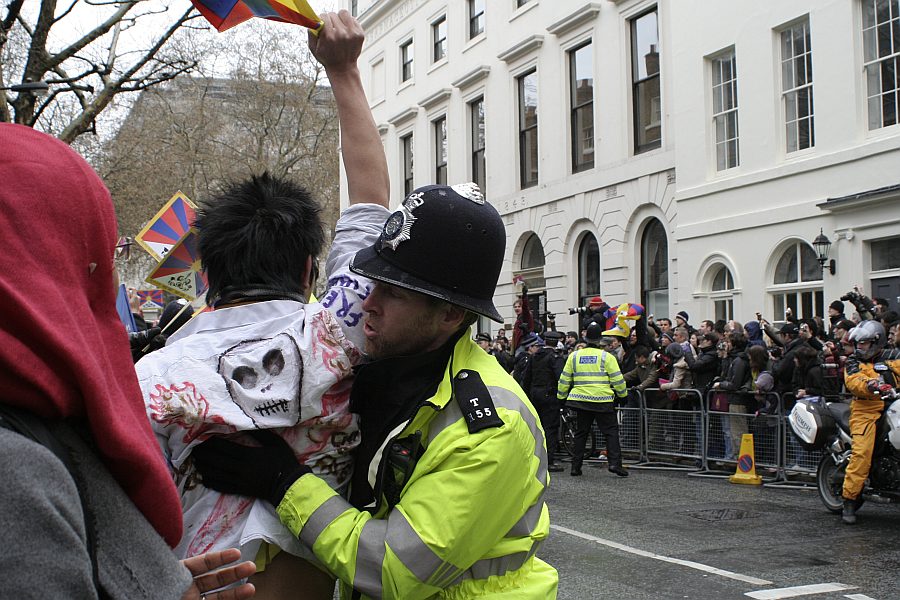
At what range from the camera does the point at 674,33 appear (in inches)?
718

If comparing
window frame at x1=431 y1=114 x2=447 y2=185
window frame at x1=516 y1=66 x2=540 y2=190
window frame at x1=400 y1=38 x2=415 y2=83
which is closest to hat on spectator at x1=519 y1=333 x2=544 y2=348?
window frame at x1=516 y1=66 x2=540 y2=190

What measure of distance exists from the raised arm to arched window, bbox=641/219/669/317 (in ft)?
56.7

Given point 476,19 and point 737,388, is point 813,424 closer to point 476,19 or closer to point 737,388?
point 737,388

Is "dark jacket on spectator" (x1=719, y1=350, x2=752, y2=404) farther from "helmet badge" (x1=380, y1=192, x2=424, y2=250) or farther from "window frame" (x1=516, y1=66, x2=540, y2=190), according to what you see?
"window frame" (x1=516, y1=66, x2=540, y2=190)

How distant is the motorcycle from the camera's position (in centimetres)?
826

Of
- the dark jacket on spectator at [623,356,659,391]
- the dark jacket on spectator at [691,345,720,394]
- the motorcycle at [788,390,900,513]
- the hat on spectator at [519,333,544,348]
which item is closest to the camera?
the motorcycle at [788,390,900,513]

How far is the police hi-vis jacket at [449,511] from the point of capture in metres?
1.73

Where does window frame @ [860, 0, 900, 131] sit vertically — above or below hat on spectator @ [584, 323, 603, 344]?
above

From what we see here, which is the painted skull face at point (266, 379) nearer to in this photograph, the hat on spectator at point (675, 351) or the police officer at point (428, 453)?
the police officer at point (428, 453)

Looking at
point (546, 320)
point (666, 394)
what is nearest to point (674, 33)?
point (546, 320)

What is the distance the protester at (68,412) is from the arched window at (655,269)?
18510 millimetres

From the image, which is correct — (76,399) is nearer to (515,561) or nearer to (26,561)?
(26,561)

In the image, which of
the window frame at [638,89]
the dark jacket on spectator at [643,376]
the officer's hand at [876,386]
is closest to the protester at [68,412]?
the officer's hand at [876,386]

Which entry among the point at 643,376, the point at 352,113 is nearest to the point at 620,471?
the point at 643,376
